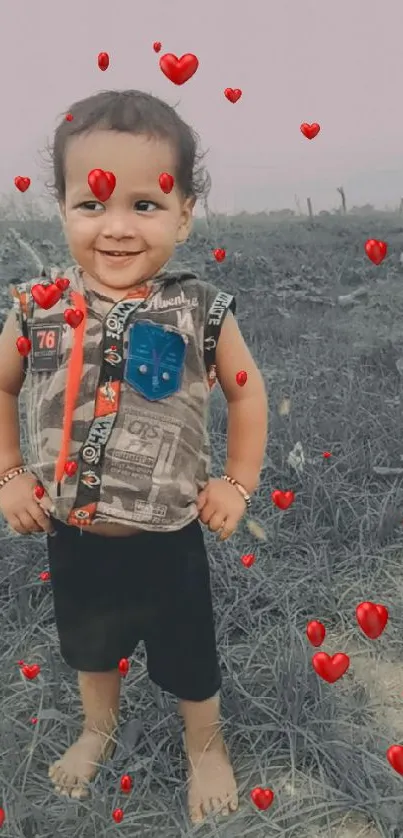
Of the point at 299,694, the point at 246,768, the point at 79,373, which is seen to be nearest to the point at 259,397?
the point at 79,373

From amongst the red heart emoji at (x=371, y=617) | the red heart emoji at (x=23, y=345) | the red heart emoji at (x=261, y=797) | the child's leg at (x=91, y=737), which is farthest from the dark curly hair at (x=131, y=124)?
the red heart emoji at (x=261, y=797)

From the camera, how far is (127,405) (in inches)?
69.7

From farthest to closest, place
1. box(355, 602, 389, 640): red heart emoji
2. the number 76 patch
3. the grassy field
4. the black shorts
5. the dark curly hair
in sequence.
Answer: the grassy field, the black shorts, the number 76 patch, the dark curly hair, box(355, 602, 389, 640): red heart emoji

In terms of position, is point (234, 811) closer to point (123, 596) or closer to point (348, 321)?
point (123, 596)

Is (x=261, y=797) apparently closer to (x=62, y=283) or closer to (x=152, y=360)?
(x=152, y=360)

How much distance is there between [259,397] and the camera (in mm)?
1932

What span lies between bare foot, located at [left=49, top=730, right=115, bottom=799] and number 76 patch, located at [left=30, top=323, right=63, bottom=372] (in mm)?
993

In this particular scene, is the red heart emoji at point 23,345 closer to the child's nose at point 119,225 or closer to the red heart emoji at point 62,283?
the red heart emoji at point 62,283

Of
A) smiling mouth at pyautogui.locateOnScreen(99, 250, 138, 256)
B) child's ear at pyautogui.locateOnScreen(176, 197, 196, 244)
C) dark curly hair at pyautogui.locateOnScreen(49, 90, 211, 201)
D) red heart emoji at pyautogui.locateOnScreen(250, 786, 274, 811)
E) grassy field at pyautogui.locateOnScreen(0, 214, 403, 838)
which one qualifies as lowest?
grassy field at pyautogui.locateOnScreen(0, 214, 403, 838)

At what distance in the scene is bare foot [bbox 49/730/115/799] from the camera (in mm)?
2121

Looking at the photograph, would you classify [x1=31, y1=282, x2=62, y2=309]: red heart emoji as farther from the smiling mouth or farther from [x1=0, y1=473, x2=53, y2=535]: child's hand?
[x1=0, y1=473, x2=53, y2=535]: child's hand

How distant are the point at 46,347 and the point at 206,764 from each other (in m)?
1.12

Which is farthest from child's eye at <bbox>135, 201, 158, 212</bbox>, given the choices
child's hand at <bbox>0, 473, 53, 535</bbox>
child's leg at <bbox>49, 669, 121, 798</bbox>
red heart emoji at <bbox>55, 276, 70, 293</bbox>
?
child's leg at <bbox>49, 669, 121, 798</bbox>

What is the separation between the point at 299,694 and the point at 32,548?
4.04 feet
